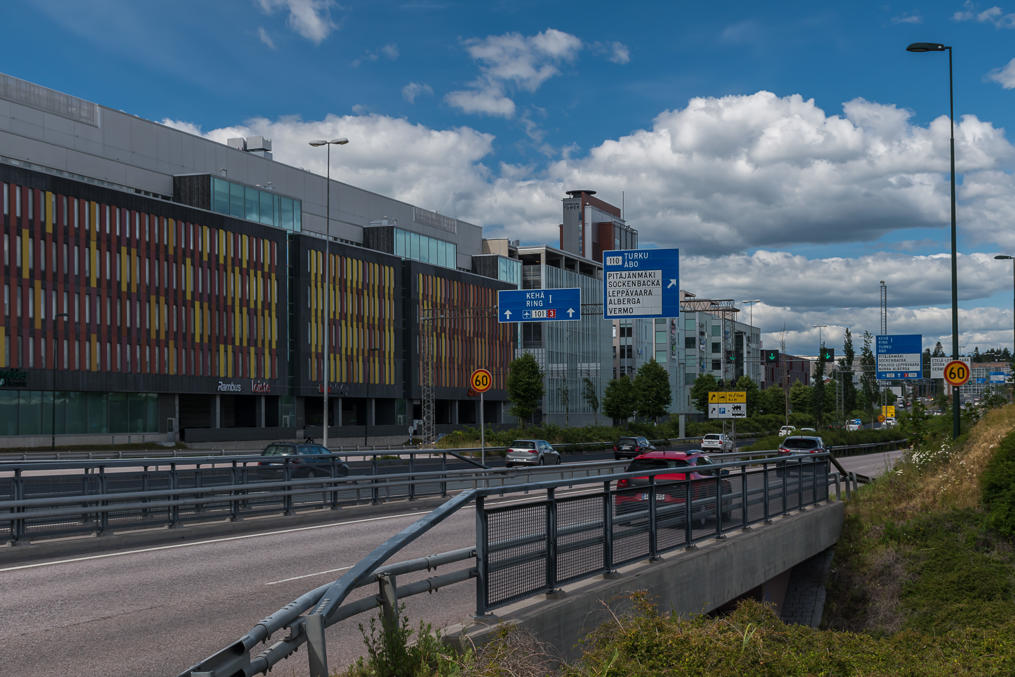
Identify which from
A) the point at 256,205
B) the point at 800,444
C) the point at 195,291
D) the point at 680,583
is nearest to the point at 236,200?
the point at 256,205

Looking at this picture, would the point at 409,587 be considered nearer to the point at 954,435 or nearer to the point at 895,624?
the point at 895,624

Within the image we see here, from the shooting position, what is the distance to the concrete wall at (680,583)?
27.3 feet

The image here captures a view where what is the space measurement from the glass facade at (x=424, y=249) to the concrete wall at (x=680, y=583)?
262 ft

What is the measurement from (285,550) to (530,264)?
10621 cm

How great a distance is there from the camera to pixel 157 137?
7675 centimetres

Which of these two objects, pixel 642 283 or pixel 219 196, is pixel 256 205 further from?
pixel 642 283

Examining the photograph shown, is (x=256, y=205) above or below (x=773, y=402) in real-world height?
above

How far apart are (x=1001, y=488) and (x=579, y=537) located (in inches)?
611

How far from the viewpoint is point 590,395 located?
117 m

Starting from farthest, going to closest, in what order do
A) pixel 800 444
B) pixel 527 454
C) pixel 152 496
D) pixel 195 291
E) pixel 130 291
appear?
pixel 195 291
pixel 130 291
pixel 527 454
pixel 800 444
pixel 152 496

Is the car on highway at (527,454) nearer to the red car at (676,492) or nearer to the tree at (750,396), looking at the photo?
the red car at (676,492)

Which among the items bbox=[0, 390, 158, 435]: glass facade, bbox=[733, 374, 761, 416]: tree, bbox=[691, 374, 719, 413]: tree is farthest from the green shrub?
bbox=[733, 374, 761, 416]: tree

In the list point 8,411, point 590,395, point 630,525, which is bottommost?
point 590,395

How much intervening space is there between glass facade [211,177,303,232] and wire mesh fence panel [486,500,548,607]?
243 ft
